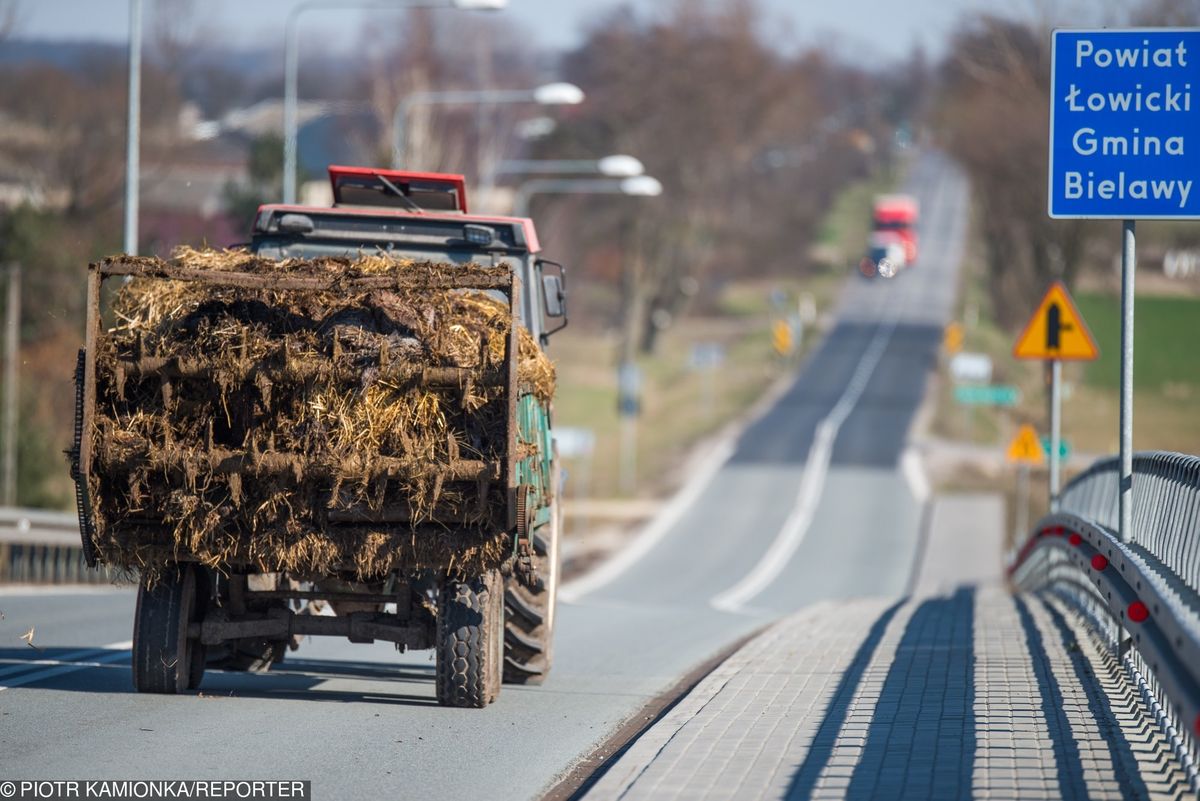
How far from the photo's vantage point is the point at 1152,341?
6456 cm

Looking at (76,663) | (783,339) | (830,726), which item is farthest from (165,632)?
(783,339)

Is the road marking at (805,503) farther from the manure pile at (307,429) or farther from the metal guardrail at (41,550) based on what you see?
the manure pile at (307,429)

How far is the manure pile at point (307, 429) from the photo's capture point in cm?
892

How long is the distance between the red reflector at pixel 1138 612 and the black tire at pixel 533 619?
387 cm

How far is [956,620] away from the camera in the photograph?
54.8ft

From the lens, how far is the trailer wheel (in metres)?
9.65

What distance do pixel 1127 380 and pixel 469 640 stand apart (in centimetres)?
452

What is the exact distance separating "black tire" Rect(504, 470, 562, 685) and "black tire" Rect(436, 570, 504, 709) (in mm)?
736

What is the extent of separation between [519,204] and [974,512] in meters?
14.8

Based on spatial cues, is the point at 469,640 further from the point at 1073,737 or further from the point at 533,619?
the point at 1073,737

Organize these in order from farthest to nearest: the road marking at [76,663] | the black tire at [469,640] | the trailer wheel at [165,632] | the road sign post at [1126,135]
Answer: the road sign post at [1126,135] < the road marking at [76,663] < the trailer wheel at [165,632] < the black tire at [469,640]

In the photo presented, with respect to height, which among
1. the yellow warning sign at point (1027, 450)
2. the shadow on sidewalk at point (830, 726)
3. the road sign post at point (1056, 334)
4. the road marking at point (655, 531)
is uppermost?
the road sign post at point (1056, 334)

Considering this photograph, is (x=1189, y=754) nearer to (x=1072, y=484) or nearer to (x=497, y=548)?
(x=497, y=548)

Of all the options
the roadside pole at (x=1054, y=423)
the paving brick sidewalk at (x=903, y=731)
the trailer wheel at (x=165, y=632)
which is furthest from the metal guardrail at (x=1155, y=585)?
the trailer wheel at (x=165, y=632)
